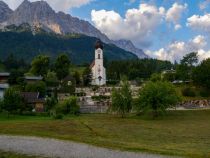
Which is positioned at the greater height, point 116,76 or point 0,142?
point 116,76

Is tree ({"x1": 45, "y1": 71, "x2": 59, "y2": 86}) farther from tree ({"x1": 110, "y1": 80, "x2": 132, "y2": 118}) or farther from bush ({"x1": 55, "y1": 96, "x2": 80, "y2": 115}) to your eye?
tree ({"x1": 110, "y1": 80, "x2": 132, "y2": 118})

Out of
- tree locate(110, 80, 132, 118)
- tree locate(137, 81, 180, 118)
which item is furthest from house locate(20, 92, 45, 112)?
tree locate(137, 81, 180, 118)

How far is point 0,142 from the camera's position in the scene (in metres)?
34.4

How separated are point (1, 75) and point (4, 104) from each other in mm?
58727

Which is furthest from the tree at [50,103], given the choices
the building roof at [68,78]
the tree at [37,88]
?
the building roof at [68,78]

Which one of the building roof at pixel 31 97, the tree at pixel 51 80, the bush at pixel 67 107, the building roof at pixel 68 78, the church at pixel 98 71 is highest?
the church at pixel 98 71

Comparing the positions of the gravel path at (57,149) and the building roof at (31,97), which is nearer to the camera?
the gravel path at (57,149)

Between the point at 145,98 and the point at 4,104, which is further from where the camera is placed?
the point at 145,98

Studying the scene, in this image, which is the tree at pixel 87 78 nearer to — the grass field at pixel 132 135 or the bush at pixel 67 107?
the bush at pixel 67 107

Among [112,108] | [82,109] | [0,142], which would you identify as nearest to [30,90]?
[82,109]

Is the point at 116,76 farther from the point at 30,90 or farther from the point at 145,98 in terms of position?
the point at 145,98

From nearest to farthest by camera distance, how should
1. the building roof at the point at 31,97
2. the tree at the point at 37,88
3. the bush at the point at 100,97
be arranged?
1. the building roof at the point at 31,97
2. the tree at the point at 37,88
3. the bush at the point at 100,97

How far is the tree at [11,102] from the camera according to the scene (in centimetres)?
8200

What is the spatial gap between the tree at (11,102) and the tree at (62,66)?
61173 mm
